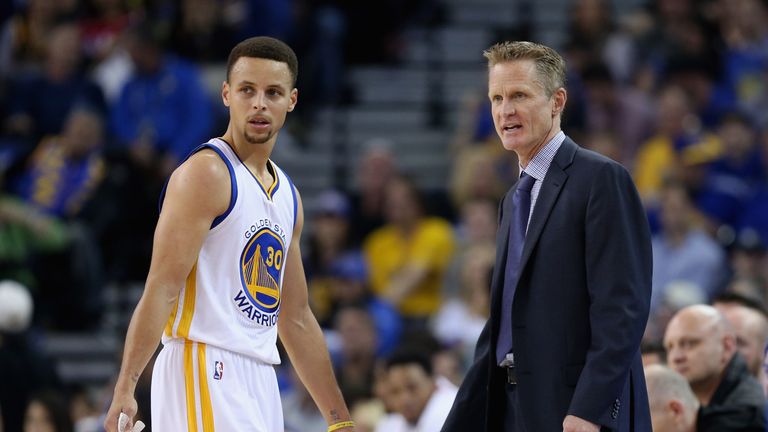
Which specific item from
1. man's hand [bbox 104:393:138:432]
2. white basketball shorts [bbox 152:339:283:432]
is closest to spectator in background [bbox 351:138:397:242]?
white basketball shorts [bbox 152:339:283:432]

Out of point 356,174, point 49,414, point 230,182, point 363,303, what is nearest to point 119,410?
point 230,182

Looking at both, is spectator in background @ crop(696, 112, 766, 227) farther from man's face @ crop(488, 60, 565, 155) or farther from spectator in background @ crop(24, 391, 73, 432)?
man's face @ crop(488, 60, 565, 155)

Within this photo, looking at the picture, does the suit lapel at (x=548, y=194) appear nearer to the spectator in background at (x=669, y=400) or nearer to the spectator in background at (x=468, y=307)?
the spectator in background at (x=669, y=400)

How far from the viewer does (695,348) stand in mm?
7297

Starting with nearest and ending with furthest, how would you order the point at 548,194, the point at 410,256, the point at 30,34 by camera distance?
1. the point at 548,194
2. the point at 410,256
3. the point at 30,34

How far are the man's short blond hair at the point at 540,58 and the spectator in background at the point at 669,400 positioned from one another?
2006 millimetres

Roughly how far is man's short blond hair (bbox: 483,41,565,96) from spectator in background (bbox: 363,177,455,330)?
7170 millimetres

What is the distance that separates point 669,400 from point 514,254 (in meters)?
1.72

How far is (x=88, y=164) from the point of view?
12672 millimetres

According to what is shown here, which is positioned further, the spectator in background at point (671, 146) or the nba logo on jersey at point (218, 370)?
the spectator in background at point (671, 146)

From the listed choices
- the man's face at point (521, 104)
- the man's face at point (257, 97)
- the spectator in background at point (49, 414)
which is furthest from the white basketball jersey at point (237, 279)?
the spectator in background at point (49, 414)

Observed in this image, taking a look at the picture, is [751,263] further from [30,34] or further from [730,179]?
[30,34]

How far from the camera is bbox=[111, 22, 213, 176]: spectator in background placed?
13.5 meters

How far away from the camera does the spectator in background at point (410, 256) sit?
41.6 feet
